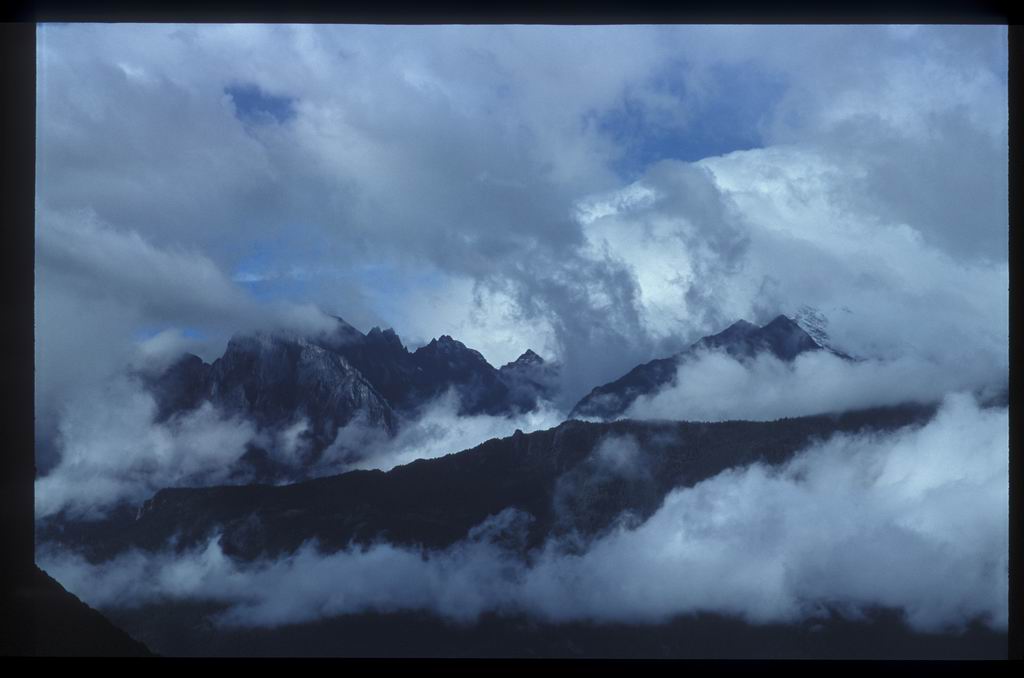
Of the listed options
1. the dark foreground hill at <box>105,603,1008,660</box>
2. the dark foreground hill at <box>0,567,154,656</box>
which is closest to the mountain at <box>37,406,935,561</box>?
the dark foreground hill at <box>105,603,1008,660</box>

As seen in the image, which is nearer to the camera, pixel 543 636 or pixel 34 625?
pixel 34 625

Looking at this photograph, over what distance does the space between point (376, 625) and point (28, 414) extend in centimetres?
6218

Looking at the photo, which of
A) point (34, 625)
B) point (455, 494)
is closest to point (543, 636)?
point (455, 494)

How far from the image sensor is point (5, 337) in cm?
175

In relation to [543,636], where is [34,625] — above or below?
above

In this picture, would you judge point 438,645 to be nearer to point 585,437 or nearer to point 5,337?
point 585,437

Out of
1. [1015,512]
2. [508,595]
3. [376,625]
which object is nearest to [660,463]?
[508,595]

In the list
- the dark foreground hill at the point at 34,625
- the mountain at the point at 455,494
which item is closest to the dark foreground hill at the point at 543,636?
the mountain at the point at 455,494

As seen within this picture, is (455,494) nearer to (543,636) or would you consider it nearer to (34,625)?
(543,636)

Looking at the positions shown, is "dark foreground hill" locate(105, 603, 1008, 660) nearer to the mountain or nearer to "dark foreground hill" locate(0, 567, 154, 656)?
the mountain

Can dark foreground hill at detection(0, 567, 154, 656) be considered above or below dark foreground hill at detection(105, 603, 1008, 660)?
above

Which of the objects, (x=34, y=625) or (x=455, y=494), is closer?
(x=34, y=625)

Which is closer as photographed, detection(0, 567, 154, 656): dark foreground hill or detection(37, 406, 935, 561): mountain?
detection(0, 567, 154, 656): dark foreground hill

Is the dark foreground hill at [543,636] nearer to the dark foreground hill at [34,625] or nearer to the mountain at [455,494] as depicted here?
the mountain at [455,494]
